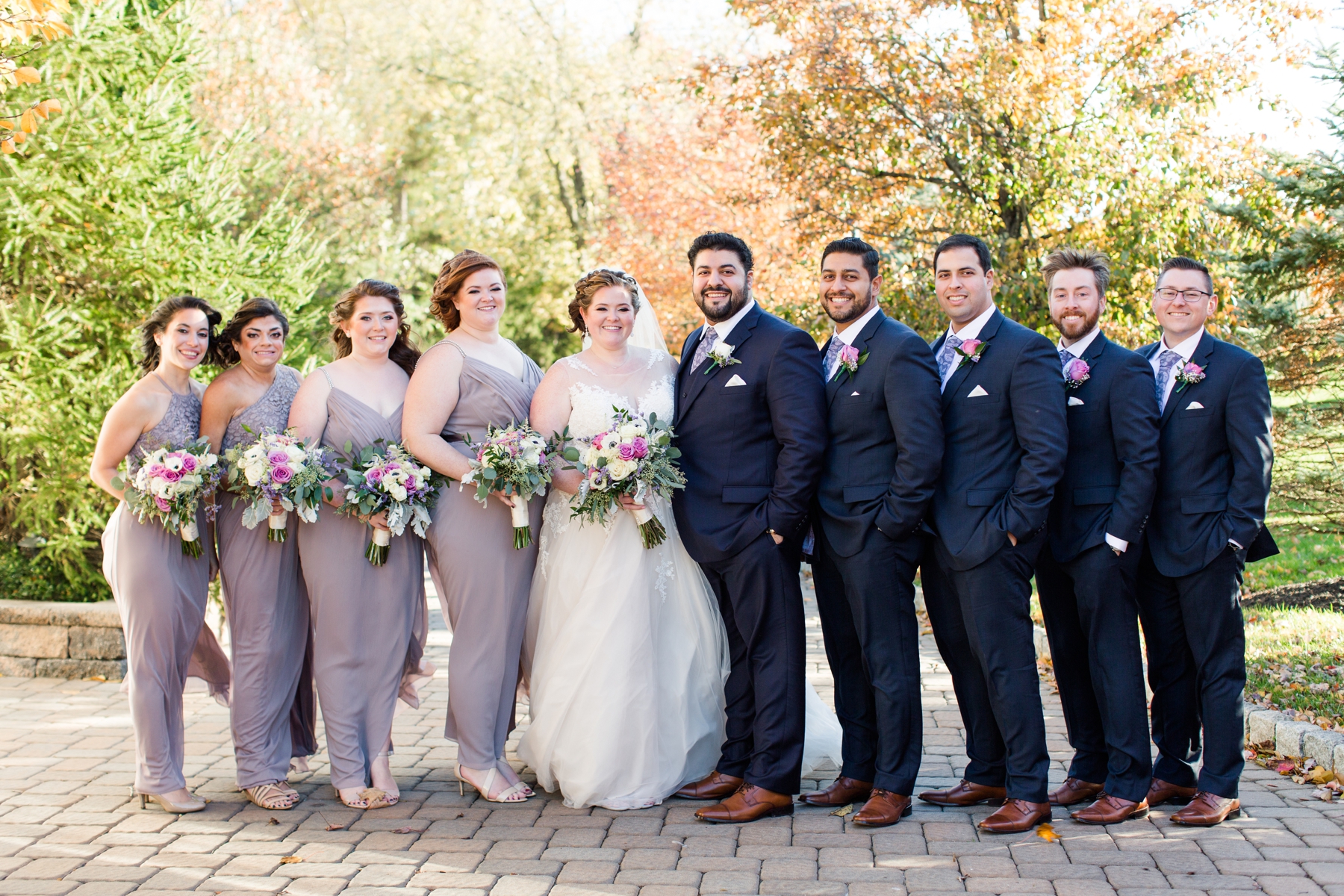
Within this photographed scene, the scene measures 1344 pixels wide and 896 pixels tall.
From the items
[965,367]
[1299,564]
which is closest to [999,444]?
[965,367]

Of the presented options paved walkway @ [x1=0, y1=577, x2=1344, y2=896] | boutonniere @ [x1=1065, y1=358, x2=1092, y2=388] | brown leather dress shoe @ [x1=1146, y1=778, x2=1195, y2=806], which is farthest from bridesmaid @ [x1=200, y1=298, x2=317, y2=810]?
brown leather dress shoe @ [x1=1146, y1=778, x2=1195, y2=806]

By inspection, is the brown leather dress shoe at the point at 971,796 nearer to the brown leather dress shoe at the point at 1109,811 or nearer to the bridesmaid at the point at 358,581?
the brown leather dress shoe at the point at 1109,811

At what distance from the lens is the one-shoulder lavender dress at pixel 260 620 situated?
5156 mm

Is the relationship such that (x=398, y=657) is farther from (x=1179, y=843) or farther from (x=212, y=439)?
(x=1179, y=843)

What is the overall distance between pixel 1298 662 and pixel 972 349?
3.80 meters

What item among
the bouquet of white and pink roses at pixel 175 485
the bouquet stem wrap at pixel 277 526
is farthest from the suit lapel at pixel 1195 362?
the bouquet of white and pink roses at pixel 175 485

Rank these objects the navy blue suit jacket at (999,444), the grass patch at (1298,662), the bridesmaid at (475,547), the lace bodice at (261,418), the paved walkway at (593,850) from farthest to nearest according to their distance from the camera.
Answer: the grass patch at (1298,662) < the lace bodice at (261,418) < the bridesmaid at (475,547) < the navy blue suit jacket at (999,444) < the paved walkway at (593,850)

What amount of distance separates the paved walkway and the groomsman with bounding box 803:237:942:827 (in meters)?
0.46

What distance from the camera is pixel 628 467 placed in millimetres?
4738

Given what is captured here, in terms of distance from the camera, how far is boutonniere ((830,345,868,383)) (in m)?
4.67

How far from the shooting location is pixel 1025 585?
461cm

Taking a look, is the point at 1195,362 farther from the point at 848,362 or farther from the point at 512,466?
the point at 512,466

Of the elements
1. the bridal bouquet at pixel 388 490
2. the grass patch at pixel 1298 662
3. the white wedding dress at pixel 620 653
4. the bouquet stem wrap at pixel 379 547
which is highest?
the bridal bouquet at pixel 388 490

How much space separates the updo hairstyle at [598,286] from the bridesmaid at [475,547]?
0.38 meters
